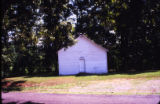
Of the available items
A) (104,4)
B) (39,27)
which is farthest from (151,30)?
(104,4)

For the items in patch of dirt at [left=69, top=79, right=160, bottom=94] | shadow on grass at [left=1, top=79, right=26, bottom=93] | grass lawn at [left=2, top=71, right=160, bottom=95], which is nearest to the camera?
patch of dirt at [left=69, top=79, right=160, bottom=94]

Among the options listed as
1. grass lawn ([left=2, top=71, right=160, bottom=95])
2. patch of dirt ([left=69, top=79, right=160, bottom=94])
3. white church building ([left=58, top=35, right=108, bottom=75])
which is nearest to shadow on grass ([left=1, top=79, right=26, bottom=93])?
grass lawn ([left=2, top=71, right=160, bottom=95])

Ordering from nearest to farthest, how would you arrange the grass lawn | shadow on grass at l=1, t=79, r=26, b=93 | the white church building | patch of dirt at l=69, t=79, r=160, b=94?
patch of dirt at l=69, t=79, r=160, b=94 → the grass lawn → shadow on grass at l=1, t=79, r=26, b=93 → the white church building

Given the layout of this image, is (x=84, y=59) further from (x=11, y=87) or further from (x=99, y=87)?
(x=99, y=87)

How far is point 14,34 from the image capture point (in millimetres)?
16484

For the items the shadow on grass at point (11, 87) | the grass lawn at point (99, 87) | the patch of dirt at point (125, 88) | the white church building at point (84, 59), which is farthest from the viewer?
the white church building at point (84, 59)

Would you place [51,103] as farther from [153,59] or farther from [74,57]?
[153,59]

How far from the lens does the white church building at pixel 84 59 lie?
2703 centimetres

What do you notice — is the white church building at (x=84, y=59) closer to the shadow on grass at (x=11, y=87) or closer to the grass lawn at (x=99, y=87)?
the grass lawn at (x=99, y=87)

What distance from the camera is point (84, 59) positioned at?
27219mm

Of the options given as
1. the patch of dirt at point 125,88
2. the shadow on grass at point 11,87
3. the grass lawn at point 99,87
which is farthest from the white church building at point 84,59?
the patch of dirt at point 125,88

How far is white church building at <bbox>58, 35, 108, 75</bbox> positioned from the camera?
27.0 metres

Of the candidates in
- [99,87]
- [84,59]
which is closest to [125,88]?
[99,87]

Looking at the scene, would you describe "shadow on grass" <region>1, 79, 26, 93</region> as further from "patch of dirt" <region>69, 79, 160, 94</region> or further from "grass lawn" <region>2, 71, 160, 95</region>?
"patch of dirt" <region>69, 79, 160, 94</region>
